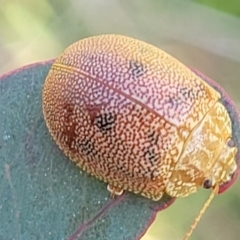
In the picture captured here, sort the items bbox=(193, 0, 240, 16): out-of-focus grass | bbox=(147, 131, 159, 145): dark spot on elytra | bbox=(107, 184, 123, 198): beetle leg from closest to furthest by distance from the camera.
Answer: bbox=(147, 131, 159, 145): dark spot on elytra < bbox=(107, 184, 123, 198): beetle leg < bbox=(193, 0, 240, 16): out-of-focus grass

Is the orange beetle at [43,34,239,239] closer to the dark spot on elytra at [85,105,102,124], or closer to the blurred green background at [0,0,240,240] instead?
the dark spot on elytra at [85,105,102,124]

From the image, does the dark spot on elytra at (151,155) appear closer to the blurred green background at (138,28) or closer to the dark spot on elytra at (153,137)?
the dark spot on elytra at (153,137)

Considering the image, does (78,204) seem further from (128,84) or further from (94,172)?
(128,84)

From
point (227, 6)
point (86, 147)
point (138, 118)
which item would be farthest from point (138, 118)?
point (227, 6)

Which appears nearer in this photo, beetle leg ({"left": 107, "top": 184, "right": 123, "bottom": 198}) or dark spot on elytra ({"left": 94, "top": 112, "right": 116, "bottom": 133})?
dark spot on elytra ({"left": 94, "top": 112, "right": 116, "bottom": 133})

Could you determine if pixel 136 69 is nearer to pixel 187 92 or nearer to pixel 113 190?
pixel 187 92

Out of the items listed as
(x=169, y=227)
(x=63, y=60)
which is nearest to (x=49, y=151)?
(x=63, y=60)

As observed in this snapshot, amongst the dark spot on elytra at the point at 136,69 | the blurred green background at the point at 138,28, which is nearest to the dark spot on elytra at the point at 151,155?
the dark spot on elytra at the point at 136,69

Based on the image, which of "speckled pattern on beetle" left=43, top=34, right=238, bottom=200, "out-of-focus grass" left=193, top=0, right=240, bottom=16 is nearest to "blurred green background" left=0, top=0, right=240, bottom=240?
"out-of-focus grass" left=193, top=0, right=240, bottom=16

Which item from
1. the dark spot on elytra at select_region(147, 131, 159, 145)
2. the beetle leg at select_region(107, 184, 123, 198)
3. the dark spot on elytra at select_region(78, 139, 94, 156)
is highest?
the dark spot on elytra at select_region(78, 139, 94, 156)
